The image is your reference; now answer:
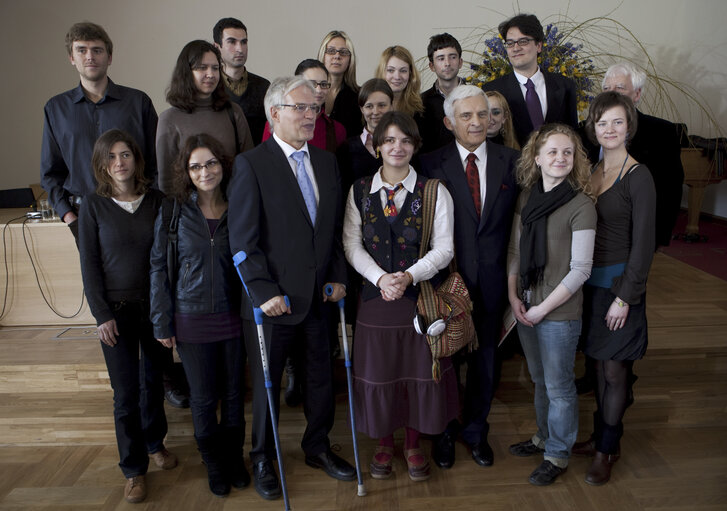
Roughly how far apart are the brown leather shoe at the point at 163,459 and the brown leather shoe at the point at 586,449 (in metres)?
1.82

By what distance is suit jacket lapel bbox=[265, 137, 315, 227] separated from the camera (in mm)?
2119

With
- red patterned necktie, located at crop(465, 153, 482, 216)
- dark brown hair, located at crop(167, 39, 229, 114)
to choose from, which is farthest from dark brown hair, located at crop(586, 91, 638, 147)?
dark brown hair, located at crop(167, 39, 229, 114)

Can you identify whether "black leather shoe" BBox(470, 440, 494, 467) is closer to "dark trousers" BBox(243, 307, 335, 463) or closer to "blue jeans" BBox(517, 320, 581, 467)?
"blue jeans" BBox(517, 320, 581, 467)

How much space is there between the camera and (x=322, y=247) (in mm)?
2182

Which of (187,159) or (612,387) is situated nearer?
(187,159)

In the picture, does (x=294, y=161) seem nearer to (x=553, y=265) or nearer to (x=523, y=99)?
(x=553, y=265)

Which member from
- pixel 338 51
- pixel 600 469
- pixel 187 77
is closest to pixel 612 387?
pixel 600 469

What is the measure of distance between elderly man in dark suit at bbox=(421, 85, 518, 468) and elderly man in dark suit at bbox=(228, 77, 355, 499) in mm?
487

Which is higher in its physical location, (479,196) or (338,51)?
(338,51)

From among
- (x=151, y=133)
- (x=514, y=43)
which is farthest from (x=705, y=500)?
(x=151, y=133)

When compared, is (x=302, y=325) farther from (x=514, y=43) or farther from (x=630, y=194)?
(x=514, y=43)

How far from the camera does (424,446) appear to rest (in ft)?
8.68

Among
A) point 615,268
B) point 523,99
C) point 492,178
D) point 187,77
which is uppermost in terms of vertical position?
point 187,77

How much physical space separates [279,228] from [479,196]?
83cm
